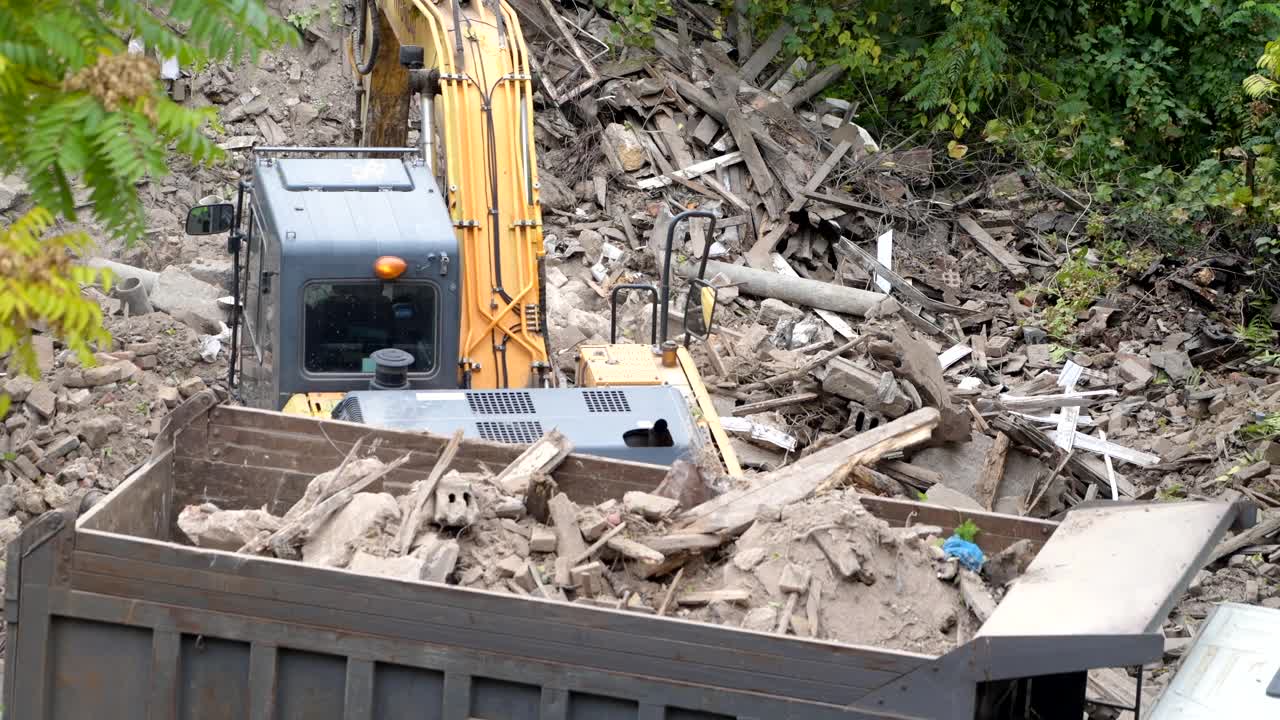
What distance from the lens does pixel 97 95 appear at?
3422 millimetres

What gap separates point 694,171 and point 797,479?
9916 mm

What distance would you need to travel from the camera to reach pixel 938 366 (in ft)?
37.6

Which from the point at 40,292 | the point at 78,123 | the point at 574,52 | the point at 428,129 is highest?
the point at 574,52

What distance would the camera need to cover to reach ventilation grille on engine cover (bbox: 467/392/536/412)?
731cm

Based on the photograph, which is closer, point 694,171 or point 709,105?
point 694,171

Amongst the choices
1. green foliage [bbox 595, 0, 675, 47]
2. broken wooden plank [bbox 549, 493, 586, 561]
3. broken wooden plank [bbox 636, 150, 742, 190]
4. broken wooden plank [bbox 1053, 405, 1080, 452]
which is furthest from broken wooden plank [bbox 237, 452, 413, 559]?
green foliage [bbox 595, 0, 675, 47]

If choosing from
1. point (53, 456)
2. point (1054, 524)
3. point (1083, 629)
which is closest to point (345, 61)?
point (53, 456)

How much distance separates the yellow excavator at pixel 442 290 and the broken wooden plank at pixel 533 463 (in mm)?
799

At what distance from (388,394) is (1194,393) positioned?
834 centimetres

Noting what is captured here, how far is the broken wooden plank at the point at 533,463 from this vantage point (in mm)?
5981

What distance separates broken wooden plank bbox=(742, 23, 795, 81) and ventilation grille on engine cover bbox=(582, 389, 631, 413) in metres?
10.1

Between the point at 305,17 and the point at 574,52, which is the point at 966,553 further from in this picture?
the point at 305,17

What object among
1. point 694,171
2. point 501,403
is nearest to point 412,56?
point 501,403

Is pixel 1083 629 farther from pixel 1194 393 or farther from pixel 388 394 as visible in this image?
pixel 1194 393
